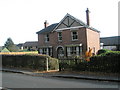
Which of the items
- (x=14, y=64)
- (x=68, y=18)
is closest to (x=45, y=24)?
(x=68, y=18)

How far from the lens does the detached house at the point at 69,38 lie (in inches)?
1053

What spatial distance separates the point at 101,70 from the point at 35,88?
6.32 metres

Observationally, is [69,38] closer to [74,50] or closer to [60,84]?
[74,50]

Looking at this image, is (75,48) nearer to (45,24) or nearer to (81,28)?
(81,28)

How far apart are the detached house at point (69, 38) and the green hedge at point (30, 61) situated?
36.2 feet

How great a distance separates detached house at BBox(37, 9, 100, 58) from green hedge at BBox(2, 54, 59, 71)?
1103 centimetres

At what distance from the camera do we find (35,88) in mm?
8258

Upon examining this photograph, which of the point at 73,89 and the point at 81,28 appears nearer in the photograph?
the point at 73,89

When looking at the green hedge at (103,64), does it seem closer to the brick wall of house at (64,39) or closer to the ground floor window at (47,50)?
the brick wall of house at (64,39)

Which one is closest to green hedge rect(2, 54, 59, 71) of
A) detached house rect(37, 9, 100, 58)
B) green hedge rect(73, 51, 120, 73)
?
green hedge rect(73, 51, 120, 73)

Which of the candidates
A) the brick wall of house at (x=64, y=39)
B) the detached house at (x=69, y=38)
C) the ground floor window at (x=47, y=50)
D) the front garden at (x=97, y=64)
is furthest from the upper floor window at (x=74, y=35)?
the front garden at (x=97, y=64)

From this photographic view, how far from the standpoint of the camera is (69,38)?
2827 cm

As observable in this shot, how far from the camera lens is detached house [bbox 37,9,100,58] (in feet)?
87.7

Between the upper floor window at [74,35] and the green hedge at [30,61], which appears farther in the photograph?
the upper floor window at [74,35]
